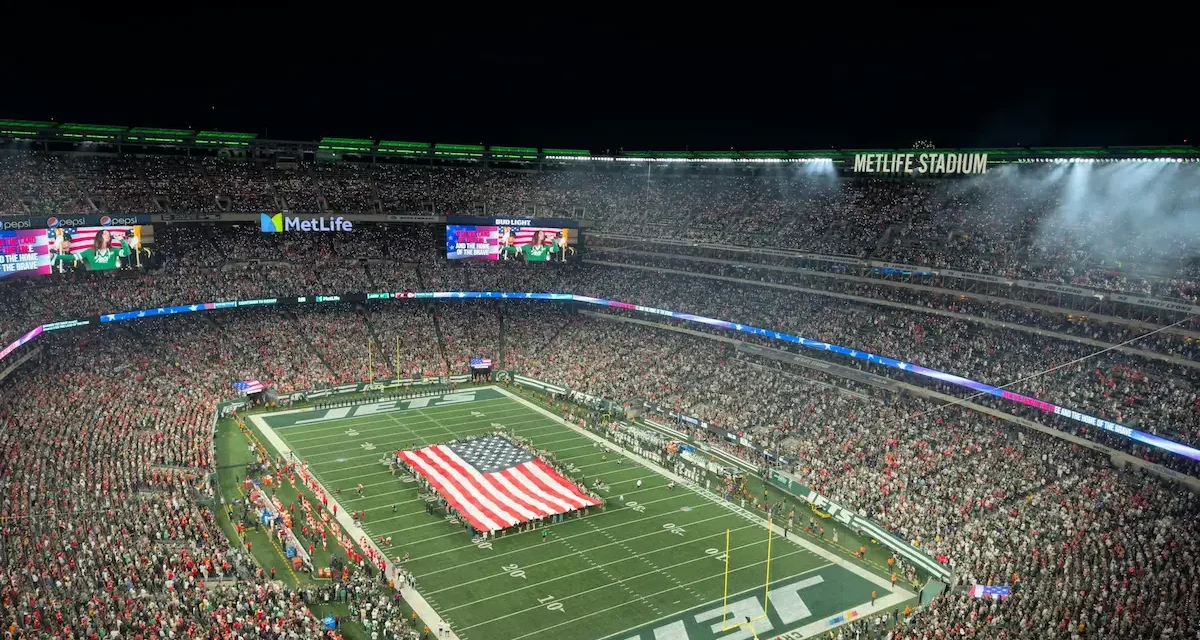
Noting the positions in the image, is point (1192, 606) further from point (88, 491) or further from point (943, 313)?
point (88, 491)

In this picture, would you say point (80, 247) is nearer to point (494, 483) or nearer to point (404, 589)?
point (494, 483)

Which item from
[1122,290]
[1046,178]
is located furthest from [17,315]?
[1046,178]

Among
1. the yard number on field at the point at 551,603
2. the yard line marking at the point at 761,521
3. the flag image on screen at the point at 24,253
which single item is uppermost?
the flag image on screen at the point at 24,253

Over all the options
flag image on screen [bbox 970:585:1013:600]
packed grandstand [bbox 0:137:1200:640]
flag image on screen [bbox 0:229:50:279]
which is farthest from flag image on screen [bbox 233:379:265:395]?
flag image on screen [bbox 970:585:1013:600]

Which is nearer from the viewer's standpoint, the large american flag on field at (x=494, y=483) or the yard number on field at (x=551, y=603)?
the yard number on field at (x=551, y=603)

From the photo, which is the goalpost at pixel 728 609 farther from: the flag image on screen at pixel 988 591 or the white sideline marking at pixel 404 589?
the white sideline marking at pixel 404 589

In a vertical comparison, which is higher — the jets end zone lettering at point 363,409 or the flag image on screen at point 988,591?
the flag image on screen at point 988,591

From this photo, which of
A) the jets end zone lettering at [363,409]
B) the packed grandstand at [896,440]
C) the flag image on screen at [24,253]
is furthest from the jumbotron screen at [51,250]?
the jets end zone lettering at [363,409]

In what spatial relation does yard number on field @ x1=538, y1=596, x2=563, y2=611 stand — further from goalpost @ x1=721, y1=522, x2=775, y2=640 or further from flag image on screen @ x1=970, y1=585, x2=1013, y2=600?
flag image on screen @ x1=970, y1=585, x2=1013, y2=600
